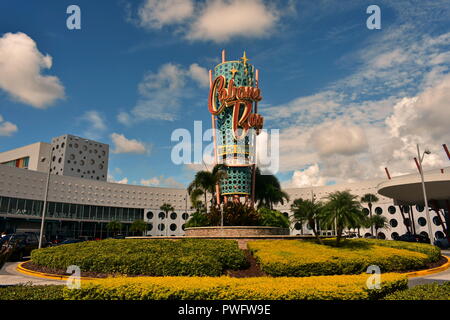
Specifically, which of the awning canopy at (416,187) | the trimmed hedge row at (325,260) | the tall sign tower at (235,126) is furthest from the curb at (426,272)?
the tall sign tower at (235,126)

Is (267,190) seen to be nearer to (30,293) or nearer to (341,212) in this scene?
(341,212)

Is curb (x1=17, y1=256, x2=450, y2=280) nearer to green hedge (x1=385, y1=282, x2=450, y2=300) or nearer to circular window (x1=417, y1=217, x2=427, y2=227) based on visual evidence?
green hedge (x1=385, y1=282, x2=450, y2=300)

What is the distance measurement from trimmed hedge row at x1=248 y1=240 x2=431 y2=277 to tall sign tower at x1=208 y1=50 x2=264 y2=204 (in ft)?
91.0

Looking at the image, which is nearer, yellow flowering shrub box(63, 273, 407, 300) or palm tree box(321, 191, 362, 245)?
yellow flowering shrub box(63, 273, 407, 300)

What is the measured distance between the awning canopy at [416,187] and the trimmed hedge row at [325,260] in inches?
735

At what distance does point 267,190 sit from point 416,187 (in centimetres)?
2386

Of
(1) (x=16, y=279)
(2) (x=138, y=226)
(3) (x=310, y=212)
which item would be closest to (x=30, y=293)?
(1) (x=16, y=279)

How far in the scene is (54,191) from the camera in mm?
61344

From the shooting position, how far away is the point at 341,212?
22016mm

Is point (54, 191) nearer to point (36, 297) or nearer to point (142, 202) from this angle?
point (142, 202)

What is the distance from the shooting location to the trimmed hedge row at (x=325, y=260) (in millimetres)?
16578

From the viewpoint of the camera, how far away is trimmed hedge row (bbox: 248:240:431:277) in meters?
16.6

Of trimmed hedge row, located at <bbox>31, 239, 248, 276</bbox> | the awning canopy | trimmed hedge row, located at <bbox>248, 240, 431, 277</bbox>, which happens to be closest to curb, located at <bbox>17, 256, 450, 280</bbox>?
trimmed hedge row, located at <bbox>248, 240, 431, 277</bbox>
